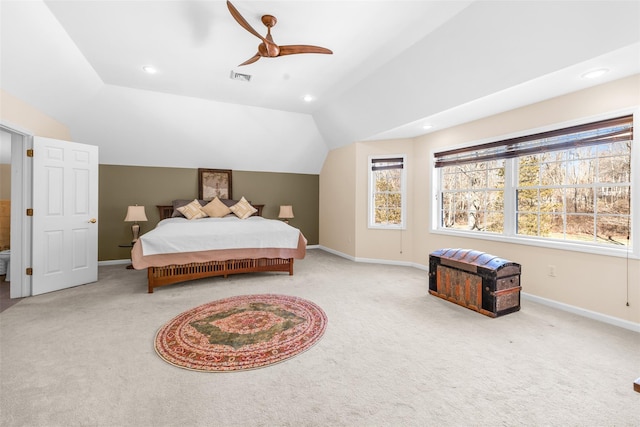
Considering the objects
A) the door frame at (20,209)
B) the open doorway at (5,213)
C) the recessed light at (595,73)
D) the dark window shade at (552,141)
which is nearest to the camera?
the recessed light at (595,73)

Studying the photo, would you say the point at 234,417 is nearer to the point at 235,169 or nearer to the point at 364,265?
the point at 364,265

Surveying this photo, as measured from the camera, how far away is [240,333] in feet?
8.83

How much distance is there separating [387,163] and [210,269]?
3713 millimetres

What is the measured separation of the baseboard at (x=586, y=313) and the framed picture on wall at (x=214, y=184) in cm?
578

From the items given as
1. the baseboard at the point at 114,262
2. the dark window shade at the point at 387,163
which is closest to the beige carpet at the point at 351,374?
the baseboard at the point at 114,262

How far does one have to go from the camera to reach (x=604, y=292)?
3.00 meters

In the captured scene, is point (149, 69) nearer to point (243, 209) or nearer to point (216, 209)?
point (216, 209)

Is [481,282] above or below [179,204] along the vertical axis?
below

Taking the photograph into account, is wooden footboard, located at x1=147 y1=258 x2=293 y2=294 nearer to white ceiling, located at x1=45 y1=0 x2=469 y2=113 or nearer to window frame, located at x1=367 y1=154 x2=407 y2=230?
window frame, located at x1=367 y1=154 x2=407 y2=230

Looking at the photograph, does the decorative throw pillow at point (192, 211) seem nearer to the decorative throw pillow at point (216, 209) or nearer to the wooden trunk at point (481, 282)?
the decorative throw pillow at point (216, 209)

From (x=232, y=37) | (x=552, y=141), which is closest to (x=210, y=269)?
(x=232, y=37)

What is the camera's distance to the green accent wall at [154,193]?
563 cm

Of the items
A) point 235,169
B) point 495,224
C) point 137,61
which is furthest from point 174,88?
point 495,224

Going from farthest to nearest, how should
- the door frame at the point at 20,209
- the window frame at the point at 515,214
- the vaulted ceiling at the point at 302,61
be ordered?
the door frame at the point at 20,209 → the window frame at the point at 515,214 → the vaulted ceiling at the point at 302,61
